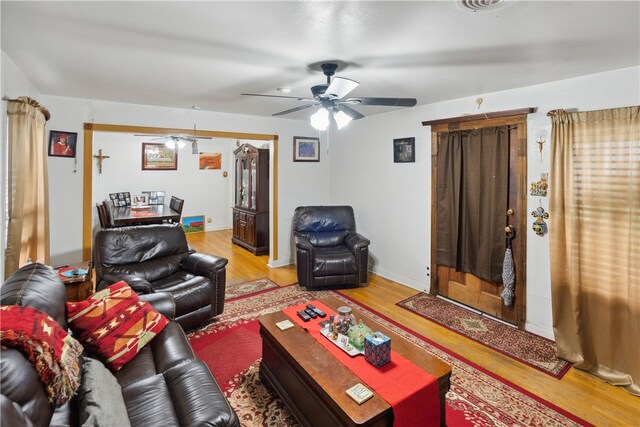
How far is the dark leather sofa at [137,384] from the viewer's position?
44.6 inches

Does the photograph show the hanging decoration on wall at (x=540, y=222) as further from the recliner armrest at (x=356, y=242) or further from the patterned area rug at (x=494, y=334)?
the recliner armrest at (x=356, y=242)

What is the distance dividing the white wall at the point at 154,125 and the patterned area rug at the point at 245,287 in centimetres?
80

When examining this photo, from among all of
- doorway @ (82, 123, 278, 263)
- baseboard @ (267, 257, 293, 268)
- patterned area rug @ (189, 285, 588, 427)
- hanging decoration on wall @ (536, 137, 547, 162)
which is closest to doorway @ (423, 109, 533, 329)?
hanging decoration on wall @ (536, 137, 547, 162)

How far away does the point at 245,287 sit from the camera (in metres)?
4.43

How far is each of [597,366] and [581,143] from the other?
1.82 meters

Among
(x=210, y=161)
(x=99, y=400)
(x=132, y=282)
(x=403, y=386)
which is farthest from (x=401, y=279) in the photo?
(x=210, y=161)

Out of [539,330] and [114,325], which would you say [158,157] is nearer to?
[114,325]

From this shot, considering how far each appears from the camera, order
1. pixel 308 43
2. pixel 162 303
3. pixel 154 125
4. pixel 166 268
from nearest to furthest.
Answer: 1. pixel 308 43
2. pixel 162 303
3. pixel 166 268
4. pixel 154 125

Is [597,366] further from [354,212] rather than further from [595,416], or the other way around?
[354,212]

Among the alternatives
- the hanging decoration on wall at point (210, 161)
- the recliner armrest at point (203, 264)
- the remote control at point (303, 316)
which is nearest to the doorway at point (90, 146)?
the recliner armrest at point (203, 264)

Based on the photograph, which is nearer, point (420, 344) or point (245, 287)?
point (420, 344)

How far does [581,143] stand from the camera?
275 centimetres

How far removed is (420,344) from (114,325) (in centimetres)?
244

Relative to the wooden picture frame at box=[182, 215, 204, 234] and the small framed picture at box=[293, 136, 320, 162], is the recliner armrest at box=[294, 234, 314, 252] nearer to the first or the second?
the small framed picture at box=[293, 136, 320, 162]
